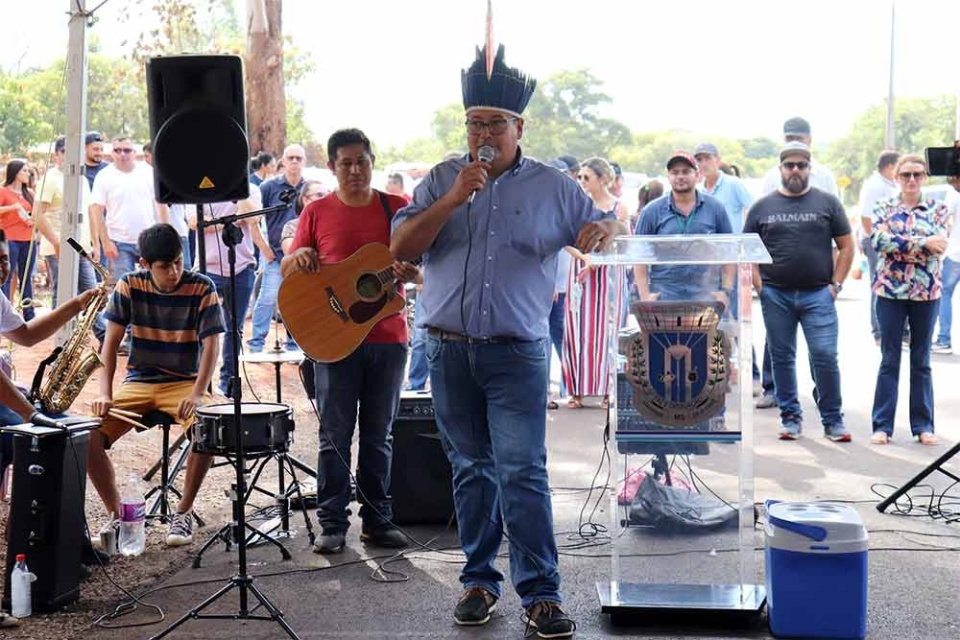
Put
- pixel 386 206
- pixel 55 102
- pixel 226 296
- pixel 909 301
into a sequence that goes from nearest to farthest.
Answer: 1. pixel 386 206
2. pixel 909 301
3. pixel 226 296
4. pixel 55 102

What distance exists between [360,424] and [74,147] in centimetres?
313

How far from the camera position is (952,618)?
16.0ft

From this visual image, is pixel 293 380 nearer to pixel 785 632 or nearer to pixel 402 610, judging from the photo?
pixel 402 610

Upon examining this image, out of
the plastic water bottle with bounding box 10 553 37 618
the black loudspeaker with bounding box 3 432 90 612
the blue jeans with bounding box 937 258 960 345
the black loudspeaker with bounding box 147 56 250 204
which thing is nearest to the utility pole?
the blue jeans with bounding box 937 258 960 345

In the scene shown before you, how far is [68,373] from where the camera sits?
6.46 meters

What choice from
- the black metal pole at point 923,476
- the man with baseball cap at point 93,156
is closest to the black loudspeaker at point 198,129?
the black metal pole at point 923,476

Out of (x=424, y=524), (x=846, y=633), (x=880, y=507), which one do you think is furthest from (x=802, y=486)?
(x=846, y=633)

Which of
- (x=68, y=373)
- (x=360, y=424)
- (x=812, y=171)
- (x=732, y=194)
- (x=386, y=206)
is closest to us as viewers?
(x=386, y=206)

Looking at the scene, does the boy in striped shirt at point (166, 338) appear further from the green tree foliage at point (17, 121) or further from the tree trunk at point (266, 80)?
the green tree foliage at point (17, 121)

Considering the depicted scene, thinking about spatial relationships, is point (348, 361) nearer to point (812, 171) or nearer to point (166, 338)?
point (166, 338)

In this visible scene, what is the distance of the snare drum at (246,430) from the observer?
5824mm

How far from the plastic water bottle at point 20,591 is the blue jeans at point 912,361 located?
18.4 feet

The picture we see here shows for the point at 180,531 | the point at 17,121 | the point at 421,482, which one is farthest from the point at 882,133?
the point at 180,531

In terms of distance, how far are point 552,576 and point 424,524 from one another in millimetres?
1811
